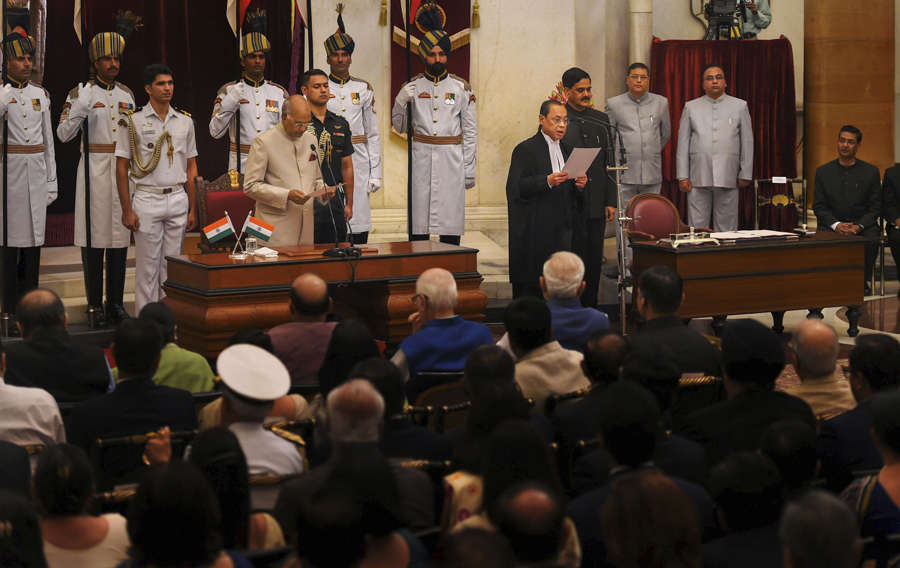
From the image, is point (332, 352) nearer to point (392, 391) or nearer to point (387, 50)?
point (392, 391)

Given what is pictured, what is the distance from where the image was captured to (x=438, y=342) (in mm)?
4230

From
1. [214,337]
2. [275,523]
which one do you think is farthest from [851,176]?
[275,523]

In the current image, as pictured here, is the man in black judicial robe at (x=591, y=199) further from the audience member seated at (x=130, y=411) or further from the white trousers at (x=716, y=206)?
the audience member seated at (x=130, y=411)

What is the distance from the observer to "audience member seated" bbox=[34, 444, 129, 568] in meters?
2.53

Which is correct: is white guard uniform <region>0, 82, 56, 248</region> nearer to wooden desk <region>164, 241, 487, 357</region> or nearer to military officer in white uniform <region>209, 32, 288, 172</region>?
military officer in white uniform <region>209, 32, 288, 172</region>

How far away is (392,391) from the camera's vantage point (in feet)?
10.4

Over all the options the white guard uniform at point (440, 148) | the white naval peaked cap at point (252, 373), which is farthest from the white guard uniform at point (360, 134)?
the white naval peaked cap at point (252, 373)

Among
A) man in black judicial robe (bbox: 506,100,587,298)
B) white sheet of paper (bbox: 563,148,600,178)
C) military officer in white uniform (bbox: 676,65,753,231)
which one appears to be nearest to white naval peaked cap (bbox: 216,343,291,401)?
white sheet of paper (bbox: 563,148,600,178)

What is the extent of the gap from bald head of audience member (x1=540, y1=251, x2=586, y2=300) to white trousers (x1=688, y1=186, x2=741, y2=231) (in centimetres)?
513

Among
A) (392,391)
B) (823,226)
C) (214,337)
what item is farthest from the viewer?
(823,226)

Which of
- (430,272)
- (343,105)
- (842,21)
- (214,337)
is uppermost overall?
(842,21)

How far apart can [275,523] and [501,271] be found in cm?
668

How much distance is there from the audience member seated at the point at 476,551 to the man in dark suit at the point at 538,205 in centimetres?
568

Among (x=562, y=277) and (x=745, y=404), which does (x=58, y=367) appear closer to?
(x=562, y=277)
